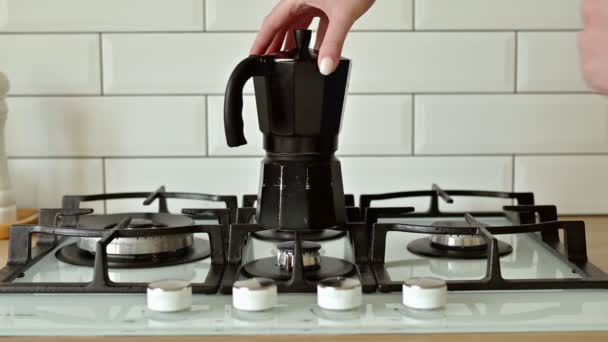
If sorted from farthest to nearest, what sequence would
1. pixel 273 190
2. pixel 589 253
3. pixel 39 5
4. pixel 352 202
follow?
pixel 39 5 < pixel 352 202 < pixel 589 253 < pixel 273 190

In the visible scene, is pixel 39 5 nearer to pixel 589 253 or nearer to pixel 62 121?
pixel 62 121

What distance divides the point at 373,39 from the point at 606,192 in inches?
19.4

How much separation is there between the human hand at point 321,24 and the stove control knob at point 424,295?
240 mm

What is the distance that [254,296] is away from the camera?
0.65 metres

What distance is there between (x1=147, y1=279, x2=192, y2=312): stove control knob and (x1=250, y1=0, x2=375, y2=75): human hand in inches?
10.5

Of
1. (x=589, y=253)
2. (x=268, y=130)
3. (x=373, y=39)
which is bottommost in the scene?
(x=589, y=253)

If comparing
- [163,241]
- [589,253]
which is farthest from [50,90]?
[589,253]

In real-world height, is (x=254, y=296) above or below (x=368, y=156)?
below

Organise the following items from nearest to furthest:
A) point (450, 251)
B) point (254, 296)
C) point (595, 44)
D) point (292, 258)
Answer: point (595, 44)
point (254, 296)
point (292, 258)
point (450, 251)

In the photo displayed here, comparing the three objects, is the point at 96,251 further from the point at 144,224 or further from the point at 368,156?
the point at 368,156

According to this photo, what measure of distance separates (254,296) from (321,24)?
0.51 m

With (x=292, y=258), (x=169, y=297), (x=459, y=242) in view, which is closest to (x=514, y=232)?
(x=459, y=242)

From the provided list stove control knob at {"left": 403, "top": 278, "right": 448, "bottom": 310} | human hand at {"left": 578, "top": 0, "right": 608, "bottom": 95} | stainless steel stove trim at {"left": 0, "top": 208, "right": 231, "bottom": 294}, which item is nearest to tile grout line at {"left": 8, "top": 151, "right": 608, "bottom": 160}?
stainless steel stove trim at {"left": 0, "top": 208, "right": 231, "bottom": 294}

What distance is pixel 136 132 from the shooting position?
1.22 m
